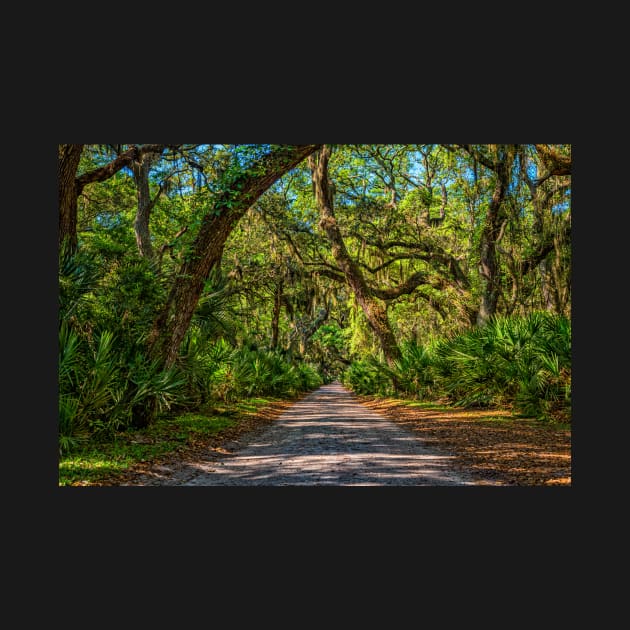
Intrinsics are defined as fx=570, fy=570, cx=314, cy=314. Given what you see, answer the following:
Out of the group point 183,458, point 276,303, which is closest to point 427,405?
point 276,303

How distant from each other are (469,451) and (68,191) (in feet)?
19.9

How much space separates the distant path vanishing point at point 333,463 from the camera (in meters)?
5.27

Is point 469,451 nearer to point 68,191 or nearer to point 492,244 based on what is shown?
point 68,191

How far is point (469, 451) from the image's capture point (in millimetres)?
6680

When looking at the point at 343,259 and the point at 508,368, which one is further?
the point at 343,259

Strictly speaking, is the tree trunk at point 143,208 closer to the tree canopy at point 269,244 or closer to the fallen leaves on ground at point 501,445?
the tree canopy at point 269,244

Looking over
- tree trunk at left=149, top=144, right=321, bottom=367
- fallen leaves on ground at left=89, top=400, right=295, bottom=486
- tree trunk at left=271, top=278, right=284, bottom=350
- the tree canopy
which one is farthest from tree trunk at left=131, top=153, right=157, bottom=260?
tree trunk at left=271, top=278, right=284, bottom=350

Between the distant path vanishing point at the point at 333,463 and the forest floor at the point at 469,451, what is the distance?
6 centimetres

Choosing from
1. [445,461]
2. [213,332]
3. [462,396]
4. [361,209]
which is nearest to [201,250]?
[213,332]

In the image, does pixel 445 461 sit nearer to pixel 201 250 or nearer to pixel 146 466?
pixel 146 466

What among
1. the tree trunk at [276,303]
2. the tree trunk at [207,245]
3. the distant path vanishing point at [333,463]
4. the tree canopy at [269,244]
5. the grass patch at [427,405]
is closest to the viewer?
the distant path vanishing point at [333,463]

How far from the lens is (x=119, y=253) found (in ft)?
26.5

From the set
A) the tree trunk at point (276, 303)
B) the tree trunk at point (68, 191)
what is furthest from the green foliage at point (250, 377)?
the tree trunk at point (68, 191)

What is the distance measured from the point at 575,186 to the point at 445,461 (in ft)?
10.6
